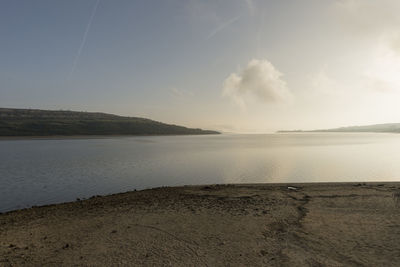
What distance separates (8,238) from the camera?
10438 millimetres

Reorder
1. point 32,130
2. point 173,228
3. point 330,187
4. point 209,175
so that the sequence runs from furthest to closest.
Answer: point 32,130, point 209,175, point 330,187, point 173,228

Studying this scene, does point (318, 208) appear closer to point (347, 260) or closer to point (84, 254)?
point (347, 260)

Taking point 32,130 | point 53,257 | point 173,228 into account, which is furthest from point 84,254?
point 32,130

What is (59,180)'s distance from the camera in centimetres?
2544

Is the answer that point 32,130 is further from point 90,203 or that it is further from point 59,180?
point 90,203

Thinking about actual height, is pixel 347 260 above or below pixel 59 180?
above

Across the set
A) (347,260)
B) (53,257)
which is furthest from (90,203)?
(347,260)

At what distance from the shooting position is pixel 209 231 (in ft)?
36.6

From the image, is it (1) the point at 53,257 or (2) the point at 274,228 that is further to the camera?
(2) the point at 274,228

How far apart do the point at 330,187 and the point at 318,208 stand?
287 inches

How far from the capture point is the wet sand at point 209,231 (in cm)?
863

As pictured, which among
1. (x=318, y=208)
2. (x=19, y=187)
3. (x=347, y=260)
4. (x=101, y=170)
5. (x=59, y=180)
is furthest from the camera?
(x=101, y=170)

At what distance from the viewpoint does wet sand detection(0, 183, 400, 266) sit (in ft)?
28.3

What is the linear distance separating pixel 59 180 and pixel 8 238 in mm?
16567
